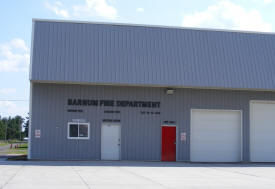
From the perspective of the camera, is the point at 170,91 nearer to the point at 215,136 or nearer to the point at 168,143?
the point at 168,143

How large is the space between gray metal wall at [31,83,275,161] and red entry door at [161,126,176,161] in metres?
0.26

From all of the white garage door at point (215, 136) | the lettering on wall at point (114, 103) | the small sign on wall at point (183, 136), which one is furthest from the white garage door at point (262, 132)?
the lettering on wall at point (114, 103)

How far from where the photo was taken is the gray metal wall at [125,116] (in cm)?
2505

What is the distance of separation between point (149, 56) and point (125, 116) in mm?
3816

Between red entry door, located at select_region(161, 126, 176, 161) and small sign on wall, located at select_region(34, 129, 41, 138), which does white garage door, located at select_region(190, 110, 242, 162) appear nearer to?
red entry door, located at select_region(161, 126, 176, 161)

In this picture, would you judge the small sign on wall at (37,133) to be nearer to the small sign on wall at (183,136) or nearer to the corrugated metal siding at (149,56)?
the corrugated metal siding at (149,56)

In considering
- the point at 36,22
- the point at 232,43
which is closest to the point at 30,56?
the point at 36,22

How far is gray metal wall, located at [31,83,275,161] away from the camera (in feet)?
82.2

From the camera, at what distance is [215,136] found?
89.5 feet

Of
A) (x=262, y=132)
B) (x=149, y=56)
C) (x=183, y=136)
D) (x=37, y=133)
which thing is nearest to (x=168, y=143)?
(x=183, y=136)

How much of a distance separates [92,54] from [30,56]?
3495 mm

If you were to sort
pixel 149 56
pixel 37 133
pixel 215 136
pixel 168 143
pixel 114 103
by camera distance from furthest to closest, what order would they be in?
1. pixel 215 136
2. pixel 168 143
3. pixel 149 56
4. pixel 114 103
5. pixel 37 133

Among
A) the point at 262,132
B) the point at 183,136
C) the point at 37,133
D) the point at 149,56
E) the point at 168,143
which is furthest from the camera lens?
the point at 262,132

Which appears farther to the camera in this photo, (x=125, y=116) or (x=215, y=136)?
(x=215, y=136)
